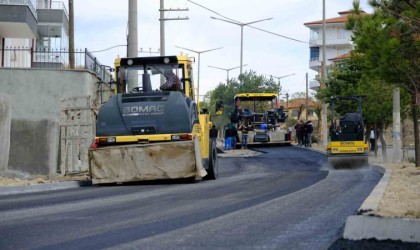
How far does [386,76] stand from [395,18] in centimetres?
294

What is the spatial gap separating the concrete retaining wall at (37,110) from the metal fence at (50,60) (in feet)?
2.75

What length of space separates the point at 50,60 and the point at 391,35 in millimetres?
16224

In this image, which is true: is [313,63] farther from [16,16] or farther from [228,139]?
[16,16]

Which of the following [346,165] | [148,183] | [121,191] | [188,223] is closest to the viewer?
[188,223]

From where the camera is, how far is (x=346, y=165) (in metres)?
24.8

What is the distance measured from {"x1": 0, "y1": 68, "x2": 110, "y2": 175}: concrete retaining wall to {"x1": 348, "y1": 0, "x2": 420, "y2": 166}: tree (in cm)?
952

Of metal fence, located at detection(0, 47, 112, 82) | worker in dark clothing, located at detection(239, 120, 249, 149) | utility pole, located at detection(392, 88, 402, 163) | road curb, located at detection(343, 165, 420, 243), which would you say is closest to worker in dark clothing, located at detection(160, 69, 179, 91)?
metal fence, located at detection(0, 47, 112, 82)

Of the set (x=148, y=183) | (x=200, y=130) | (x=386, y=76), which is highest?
(x=386, y=76)

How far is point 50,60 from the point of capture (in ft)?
87.7

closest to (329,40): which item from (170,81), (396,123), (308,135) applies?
(308,135)

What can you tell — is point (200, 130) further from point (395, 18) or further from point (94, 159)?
point (395, 18)

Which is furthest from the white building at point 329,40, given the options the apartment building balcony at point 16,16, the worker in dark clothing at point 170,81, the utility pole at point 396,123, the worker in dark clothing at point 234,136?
the worker in dark clothing at point 170,81

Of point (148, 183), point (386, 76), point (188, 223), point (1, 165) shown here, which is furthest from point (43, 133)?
point (188, 223)

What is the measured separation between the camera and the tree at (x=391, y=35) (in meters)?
12.9
